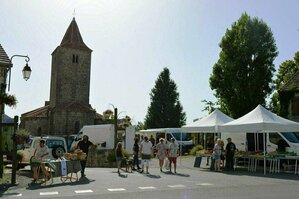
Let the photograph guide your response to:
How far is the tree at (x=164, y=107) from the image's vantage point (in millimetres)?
64250

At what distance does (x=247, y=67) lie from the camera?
3800 cm

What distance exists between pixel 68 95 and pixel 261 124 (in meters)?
47.3

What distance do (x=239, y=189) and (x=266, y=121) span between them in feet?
22.3

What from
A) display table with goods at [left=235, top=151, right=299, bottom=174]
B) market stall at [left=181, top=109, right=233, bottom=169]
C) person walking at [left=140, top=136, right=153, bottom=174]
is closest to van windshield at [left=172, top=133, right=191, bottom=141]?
market stall at [left=181, top=109, right=233, bottom=169]

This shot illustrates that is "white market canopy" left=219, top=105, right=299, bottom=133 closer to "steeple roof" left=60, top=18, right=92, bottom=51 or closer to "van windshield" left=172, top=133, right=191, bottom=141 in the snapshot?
"van windshield" left=172, top=133, right=191, bottom=141

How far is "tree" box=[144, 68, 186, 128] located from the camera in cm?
6425

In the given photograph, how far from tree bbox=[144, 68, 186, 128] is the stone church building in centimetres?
921

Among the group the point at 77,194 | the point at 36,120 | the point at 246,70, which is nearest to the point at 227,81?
the point at 246,70

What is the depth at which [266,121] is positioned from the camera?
58.2 feet

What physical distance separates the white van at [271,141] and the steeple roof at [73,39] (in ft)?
142

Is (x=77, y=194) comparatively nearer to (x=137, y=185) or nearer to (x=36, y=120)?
(x=137, y=185)

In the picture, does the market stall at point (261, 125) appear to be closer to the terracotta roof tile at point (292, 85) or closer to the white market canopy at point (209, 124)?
the white market canopy at point (209, 124)

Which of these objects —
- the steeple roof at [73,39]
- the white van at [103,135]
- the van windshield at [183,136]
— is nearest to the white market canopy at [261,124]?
the white van at [103,135]

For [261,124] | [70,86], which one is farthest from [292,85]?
[70,86]
